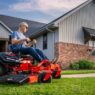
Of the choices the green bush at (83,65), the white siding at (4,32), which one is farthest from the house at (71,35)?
the white siding at (4,32)

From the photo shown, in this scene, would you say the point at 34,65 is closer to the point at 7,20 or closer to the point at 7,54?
the point at 7,54

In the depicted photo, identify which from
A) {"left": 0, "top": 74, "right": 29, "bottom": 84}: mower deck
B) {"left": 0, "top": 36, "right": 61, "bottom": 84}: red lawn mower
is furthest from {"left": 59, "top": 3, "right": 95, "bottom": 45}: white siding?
{"left": 0, "top": 74, "right": 29, "bottom": 84}: mower deck

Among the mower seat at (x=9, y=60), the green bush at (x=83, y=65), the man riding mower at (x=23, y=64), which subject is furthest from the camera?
the green bush at (x=83, y=65)

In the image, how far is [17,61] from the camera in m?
7.45

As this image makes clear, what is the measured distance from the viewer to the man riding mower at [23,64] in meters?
7.34

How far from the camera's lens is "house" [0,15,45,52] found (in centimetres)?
2688

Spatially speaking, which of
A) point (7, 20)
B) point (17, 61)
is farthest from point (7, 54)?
point (7, 20)

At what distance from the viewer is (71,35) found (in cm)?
2356

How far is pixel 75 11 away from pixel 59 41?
8.94ft

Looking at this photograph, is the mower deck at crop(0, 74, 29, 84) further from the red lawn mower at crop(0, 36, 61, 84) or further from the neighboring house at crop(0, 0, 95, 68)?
the neighboring house at crop(0, 0, 95, 68)

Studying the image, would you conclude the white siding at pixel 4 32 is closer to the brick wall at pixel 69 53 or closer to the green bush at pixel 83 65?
the brick wall at pixel 69 53

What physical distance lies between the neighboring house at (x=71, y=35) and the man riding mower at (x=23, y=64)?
47.7 feet

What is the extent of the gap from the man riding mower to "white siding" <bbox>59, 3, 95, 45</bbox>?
596 inches

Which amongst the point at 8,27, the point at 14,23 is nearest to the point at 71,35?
the point at 8,27
